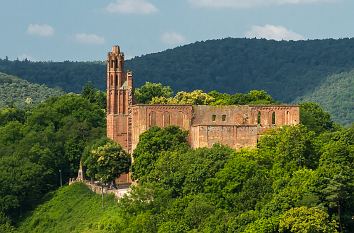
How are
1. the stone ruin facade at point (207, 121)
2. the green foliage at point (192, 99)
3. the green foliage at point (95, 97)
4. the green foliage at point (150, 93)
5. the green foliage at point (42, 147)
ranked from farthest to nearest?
the green foliage at point (95, 97), the green foliage at point (150, 93), the green foliage at point (192, 99), the green foliage at point (42, 147), the stone ruin facade at point (207, 121)

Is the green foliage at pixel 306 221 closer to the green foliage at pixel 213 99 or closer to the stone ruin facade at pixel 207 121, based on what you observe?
the stone ruin facade at pixel 207 121

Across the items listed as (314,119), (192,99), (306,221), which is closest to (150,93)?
(192,99)

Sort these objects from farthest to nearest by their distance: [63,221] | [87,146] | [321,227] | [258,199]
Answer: [87,146]
[63,221]
[258,199]
[321,227]

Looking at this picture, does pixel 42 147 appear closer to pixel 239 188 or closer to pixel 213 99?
pixel 213 99

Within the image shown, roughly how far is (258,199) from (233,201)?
2.21 metres

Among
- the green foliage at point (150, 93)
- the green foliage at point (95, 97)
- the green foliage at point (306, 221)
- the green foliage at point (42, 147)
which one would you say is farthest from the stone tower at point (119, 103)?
the green foliage at point (306, 221)

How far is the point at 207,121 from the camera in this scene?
338 ft

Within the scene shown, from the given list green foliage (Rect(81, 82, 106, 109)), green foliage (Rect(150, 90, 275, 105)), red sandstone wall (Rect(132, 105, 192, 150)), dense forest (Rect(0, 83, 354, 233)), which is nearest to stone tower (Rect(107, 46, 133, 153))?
dense forest (Rect(0, 83, 354, 233))

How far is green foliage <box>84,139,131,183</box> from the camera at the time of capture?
342ft

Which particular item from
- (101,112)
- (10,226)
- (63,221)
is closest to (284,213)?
(63,221)

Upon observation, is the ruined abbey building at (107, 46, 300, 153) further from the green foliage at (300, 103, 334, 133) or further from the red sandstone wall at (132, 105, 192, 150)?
the green foliage at (300, 103, 334, 133)

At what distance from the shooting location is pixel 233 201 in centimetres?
8444

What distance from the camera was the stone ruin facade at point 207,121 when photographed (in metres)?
98.8

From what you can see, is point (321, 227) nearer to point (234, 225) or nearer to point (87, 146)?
point (234, 225)
